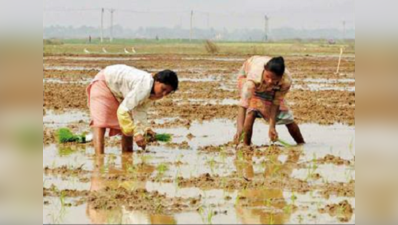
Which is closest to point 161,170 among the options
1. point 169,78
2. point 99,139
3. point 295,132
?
point 169,78

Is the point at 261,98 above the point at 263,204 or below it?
above

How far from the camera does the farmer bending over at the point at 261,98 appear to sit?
876 cm

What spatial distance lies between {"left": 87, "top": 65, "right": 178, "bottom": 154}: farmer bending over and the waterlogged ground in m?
0.28

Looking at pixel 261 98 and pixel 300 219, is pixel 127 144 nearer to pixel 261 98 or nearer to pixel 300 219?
pixel 261 98

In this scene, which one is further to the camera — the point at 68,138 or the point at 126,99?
the point at 68,138

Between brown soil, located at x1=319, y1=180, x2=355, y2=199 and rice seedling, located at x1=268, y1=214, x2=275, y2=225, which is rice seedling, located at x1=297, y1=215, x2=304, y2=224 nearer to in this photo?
rice seedling, located at x1=268, y1=214, x2=275, y2=225

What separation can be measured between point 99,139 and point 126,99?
2.19 ft

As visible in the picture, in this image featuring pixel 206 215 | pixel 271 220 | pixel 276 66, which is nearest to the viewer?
pixel 271 220

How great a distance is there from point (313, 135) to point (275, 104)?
66.2 inches

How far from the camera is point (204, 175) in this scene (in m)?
7.34

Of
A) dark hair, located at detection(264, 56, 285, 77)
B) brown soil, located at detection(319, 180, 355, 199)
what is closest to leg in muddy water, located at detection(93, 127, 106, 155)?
dark hair, located at detection(264, 56, 285, 77)

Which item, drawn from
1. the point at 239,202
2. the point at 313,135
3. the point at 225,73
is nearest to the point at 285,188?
the point at 239,202
